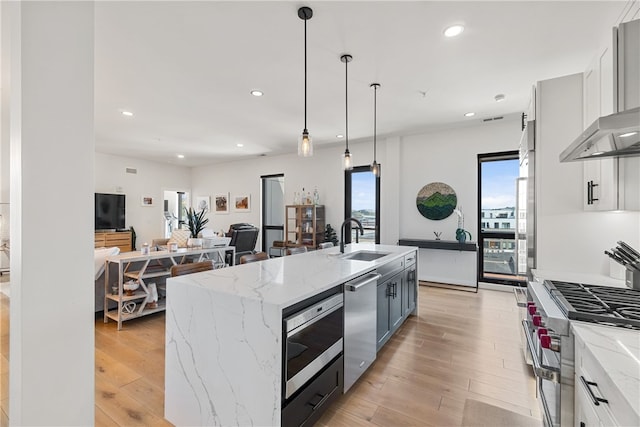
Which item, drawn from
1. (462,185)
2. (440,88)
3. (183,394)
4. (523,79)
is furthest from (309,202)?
(183,394)

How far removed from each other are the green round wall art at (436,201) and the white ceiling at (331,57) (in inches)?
49.3

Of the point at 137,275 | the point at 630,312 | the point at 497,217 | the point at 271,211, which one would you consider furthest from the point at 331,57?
the point at 271,211

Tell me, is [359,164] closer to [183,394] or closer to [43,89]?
[183,394]

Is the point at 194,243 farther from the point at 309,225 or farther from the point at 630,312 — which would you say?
the point at 630,312

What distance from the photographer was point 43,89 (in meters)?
0.87

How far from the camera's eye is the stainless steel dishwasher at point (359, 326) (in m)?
1.98

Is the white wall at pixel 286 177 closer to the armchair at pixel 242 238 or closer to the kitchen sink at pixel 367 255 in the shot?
the armchair at pixel 242 238

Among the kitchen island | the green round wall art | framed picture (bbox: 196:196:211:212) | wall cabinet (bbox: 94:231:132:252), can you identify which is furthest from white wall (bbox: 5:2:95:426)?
framed picture (bbox: 196:196:211:212)

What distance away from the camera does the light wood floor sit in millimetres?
1879

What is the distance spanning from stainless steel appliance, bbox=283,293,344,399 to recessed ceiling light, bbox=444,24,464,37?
226 centimetres

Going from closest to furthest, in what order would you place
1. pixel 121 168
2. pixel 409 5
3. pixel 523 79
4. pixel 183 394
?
pixel 183 394 < pixel 409 5 < pixel 523 79 < pixel 121 168

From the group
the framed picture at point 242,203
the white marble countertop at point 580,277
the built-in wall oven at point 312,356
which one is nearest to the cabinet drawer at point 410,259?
the white marble countertop at point 580,277

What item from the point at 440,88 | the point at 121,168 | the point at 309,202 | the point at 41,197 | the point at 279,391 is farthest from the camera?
the point at 121,168

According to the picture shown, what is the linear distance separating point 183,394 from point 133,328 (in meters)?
1.99
